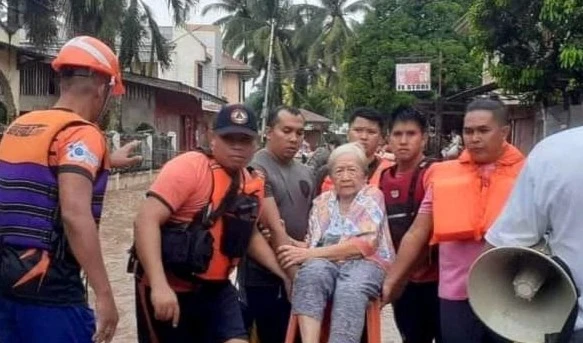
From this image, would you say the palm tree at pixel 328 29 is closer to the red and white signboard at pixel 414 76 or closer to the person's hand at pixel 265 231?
the red and white signboard at pixel 414 76

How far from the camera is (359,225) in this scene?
16.7 ft

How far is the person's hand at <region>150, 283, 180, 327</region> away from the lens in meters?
4.44

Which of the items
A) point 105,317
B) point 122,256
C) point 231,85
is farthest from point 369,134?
point 231,85

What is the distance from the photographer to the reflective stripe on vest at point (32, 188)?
12.6 feet

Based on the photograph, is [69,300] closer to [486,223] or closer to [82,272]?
[82,272]

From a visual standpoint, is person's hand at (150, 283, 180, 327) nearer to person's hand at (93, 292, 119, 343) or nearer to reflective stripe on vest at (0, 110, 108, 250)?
person's hand at (93, 292, 119, 343)

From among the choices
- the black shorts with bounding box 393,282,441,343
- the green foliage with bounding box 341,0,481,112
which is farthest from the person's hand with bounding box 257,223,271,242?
the green foliage with bounding box 341,0,481,112

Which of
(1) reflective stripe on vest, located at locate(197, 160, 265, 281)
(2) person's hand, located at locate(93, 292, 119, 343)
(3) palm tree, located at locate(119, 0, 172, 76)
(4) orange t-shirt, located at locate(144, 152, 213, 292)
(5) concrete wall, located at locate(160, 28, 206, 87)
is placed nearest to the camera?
(2) person's hand, located at locate(93, 292, 119, 343)

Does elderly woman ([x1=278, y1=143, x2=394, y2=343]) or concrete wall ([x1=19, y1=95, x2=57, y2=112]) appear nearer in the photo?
elderly woman ([x1=278, y1=143, x2=394, y2=343])

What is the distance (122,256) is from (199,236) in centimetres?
990

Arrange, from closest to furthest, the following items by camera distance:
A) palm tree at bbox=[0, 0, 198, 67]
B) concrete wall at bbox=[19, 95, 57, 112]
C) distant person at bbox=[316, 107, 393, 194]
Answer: distant person at bbox=[316, 107, 393, 194]
palm tree at bbox=[0, 0, 198, 67]
concrete wall at bbox=[19, 95, 57, 112]

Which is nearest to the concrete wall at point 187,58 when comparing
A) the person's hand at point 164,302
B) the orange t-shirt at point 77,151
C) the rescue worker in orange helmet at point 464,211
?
the rescue worker in orange helmet at point 464,211

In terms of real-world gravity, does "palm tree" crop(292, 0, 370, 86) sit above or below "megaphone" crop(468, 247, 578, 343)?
above

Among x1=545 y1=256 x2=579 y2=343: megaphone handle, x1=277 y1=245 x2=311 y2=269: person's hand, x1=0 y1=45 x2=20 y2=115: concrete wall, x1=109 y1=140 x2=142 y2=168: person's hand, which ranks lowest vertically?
x1=277 y1=245 x2=311 y2=269: person's hand
